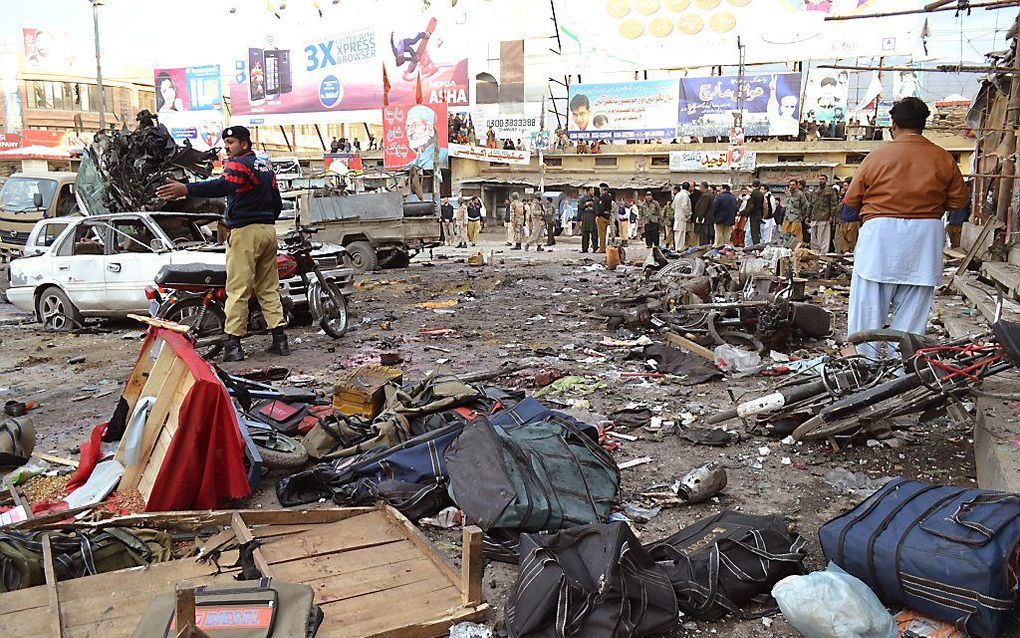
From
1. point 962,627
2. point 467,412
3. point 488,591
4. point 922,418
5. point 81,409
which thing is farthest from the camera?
point 81,409

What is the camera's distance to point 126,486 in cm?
385

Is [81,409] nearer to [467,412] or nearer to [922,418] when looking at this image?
[467,412]

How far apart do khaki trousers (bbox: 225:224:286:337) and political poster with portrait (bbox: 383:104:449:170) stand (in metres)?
23.5

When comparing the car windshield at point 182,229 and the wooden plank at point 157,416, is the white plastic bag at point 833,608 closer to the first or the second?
the wooden plank at point 157,416

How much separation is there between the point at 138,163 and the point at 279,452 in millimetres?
9732

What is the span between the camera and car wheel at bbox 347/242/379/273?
15.8 meters

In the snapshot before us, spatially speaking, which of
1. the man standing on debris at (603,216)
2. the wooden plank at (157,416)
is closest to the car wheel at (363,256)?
the man standing on debris at (603,216)

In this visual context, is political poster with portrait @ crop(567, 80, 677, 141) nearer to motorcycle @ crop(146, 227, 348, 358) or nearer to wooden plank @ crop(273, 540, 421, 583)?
motorcycle @ crop(146, 227, 348, 358)

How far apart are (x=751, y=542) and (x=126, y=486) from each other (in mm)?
3134

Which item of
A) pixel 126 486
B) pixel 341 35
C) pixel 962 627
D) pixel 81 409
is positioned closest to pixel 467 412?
pixel 126 486

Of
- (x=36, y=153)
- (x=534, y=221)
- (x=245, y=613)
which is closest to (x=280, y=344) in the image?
(x=245, y=613)

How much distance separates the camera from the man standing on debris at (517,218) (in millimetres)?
22672

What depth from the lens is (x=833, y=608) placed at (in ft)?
8.26

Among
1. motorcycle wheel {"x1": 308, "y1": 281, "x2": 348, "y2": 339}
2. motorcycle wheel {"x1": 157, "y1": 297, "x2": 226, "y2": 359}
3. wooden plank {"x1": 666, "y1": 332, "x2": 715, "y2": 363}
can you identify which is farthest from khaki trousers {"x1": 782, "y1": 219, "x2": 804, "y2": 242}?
motorcycle wheel {"x1": 157, "y1": 297, "x2": 226, "y2": 359}
